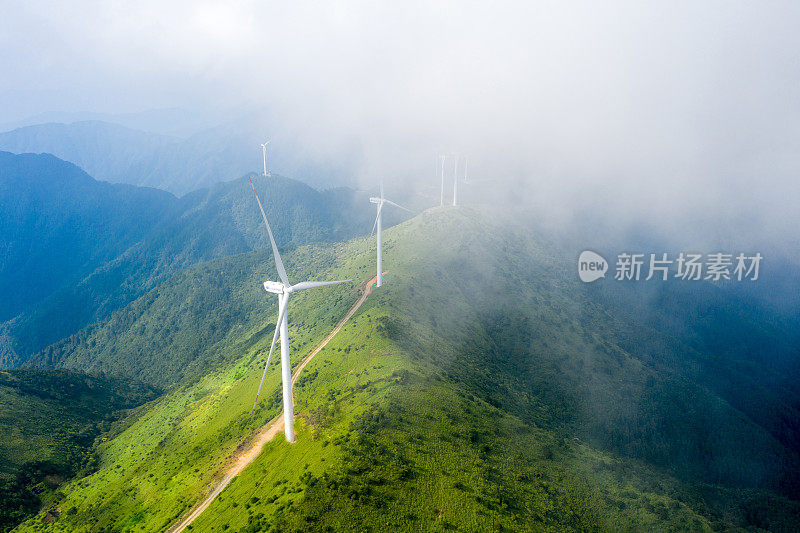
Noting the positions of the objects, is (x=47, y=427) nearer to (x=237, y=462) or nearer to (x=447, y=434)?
(x=237, y=462)

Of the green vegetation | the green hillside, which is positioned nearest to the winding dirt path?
the green hillside

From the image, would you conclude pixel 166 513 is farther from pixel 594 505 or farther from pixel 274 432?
pixel 594 505

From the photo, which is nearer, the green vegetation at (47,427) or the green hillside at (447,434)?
the green hillside at (447,434)

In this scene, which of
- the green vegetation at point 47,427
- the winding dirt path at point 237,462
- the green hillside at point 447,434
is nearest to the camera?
the green hillside at point 447,434

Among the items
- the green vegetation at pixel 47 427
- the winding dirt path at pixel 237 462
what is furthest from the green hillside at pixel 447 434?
the green vegetation at pixel 47 427

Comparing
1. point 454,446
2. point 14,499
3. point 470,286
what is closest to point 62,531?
point 14,499

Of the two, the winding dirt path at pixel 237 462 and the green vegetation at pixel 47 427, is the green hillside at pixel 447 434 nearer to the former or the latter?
the winding dirt path at pixel 237 462

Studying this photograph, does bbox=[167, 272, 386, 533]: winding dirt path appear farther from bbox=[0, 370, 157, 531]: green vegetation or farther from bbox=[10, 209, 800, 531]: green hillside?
bbox=[0, 370, 157, 531]: green vegetation

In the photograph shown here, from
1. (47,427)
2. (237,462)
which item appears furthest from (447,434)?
(47,427)

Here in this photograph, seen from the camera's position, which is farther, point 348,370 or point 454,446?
point 348,370

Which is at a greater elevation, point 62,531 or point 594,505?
point 594,505
